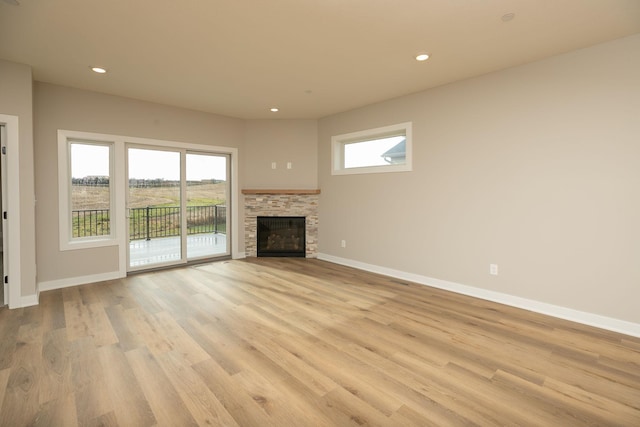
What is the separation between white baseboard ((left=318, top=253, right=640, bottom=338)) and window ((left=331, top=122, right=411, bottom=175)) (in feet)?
5.23

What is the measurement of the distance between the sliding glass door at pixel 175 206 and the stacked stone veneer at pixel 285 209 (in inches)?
17.2

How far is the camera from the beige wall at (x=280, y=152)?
6.02 m

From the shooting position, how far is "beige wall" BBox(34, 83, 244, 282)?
3957 mm

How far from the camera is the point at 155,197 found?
5.05 meters

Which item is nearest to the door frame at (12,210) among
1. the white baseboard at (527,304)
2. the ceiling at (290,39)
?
the ceiling at (290,39)

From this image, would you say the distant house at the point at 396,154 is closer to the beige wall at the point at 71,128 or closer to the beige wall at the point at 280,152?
the beige wall at the point at 280,152

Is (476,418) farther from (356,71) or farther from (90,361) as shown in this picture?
(356,71)

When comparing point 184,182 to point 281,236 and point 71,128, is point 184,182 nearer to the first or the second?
point 71,128

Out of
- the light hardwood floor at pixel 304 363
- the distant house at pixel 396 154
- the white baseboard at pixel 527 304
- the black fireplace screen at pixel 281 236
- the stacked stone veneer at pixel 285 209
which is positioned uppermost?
the distant house at pixel 396 154

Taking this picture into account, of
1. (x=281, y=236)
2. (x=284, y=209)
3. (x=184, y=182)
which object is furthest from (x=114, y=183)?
(x=281, y=236)

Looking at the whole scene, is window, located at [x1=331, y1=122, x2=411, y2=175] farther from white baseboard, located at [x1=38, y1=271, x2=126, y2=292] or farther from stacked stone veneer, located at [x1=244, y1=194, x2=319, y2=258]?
white baseboard, located at [x1=38, y1=271, x2=126, y2=292]

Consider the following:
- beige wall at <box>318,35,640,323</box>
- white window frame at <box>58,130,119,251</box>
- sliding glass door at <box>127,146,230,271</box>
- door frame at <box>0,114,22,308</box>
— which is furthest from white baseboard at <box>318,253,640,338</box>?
door frame at <box>0,114,22,308</box>

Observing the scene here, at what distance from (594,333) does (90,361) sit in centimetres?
428

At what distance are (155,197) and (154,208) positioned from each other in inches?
7.1
